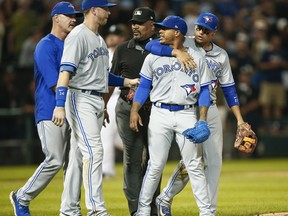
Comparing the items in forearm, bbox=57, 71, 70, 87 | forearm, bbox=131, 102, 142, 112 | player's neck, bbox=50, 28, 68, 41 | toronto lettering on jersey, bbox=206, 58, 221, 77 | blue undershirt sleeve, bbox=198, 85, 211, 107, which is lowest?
forearm, bbox=131, 102, 142, 112

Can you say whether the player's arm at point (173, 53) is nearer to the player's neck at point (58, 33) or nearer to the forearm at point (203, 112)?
the forearm at point (203, 112)

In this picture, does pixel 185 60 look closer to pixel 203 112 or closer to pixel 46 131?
pixel 203 112

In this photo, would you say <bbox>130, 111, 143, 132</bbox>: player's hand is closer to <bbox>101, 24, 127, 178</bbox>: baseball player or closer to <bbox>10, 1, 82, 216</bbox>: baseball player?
<bbox>10, 1, 82, 216</bbox>: baseball player

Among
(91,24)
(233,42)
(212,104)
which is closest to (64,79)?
(91,24)

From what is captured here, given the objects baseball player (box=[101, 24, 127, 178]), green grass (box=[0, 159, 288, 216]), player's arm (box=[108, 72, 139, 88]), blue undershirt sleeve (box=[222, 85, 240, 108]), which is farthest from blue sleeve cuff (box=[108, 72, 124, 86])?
baseball player (box=[101, 24, 127, 178])

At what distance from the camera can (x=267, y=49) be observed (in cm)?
2067

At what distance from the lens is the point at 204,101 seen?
8.10 meters

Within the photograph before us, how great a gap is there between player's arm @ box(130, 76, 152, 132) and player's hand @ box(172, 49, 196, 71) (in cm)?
39

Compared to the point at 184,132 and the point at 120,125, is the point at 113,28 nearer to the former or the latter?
the point at 120,125

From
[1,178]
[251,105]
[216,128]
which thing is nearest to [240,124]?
[216,128]

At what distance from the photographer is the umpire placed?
29.1 ft

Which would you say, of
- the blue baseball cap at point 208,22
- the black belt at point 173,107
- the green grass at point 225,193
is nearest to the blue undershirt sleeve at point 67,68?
the black belt at point 173,107

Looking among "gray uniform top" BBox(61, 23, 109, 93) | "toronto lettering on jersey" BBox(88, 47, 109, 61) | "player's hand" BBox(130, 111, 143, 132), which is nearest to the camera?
"gray uniform top" BBox(61, 23, 109, 93)

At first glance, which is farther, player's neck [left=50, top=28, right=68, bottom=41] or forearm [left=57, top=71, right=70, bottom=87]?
player's neck [left=50, top=28, right=68, bottom=41]
